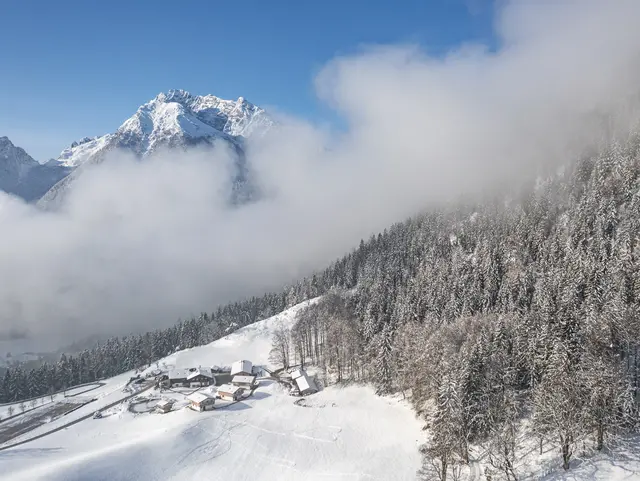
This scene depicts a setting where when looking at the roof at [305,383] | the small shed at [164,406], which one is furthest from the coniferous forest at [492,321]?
the small shed at [164,406]

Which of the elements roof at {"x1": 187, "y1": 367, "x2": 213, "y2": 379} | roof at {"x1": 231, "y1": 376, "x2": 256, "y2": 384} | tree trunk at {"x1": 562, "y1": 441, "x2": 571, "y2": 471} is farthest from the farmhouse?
tree trunk at {"x1": 562, "y1": 441, "x2": 571, "y2": 471}

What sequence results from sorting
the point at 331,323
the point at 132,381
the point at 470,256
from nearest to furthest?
1. the point at 331,323
2. the point at 132,381
3. the point at 470,256

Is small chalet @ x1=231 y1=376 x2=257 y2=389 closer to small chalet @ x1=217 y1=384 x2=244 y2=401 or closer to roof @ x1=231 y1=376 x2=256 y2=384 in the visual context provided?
roof @ x1=231 y1=376 x2=256 y2=384

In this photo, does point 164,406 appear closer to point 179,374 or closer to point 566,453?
point 179,374

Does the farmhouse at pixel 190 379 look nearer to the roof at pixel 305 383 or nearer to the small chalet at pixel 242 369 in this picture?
the small chalet at pixel 242 369

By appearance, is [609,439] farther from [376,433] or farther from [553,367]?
[376,433]

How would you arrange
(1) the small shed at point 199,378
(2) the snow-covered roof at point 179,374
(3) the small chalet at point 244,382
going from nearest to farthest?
(3) the small chalet at point 244,382 → (1) the small shed at point 199,378 → (2) the snow-covered roof at point 179,374

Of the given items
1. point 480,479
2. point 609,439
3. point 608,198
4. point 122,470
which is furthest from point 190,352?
point 608,198
